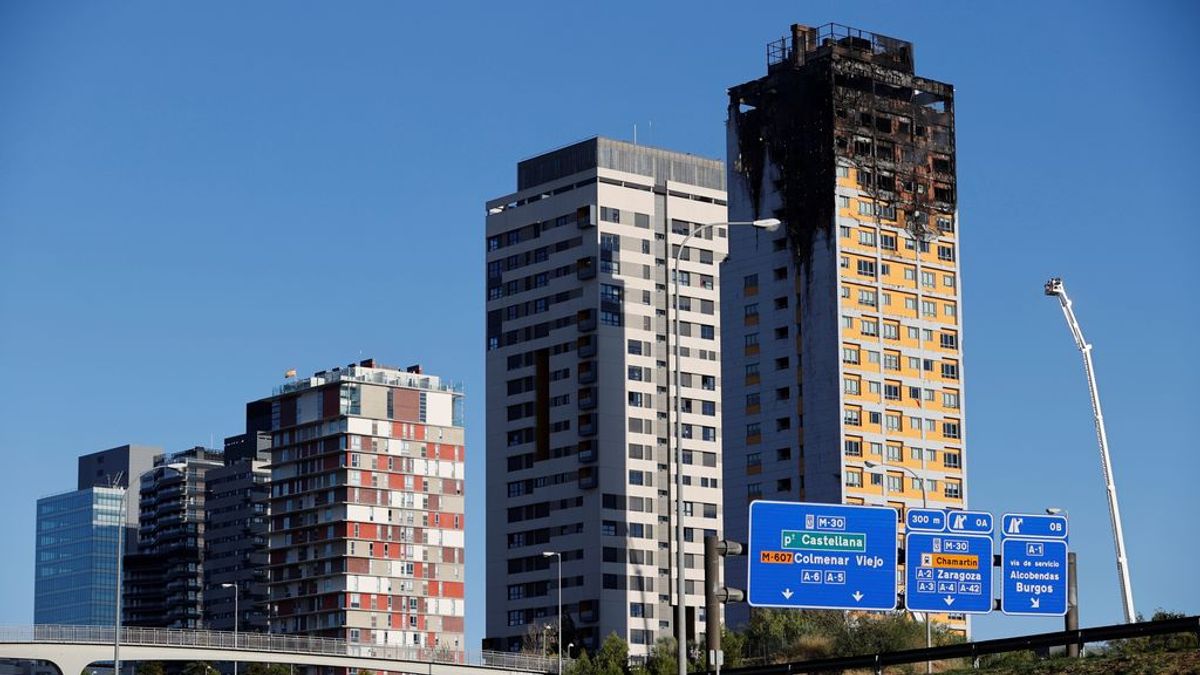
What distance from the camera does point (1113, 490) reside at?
83688 mm

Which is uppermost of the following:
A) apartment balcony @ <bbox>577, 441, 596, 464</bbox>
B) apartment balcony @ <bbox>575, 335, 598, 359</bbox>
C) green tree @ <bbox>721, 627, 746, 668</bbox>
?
apartment balcony @ <bbox>575, 335, 598, 359</bbox>

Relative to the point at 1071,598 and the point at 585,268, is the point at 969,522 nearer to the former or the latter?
the point at 1071,598

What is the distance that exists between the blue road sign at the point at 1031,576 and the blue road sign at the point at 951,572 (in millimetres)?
562

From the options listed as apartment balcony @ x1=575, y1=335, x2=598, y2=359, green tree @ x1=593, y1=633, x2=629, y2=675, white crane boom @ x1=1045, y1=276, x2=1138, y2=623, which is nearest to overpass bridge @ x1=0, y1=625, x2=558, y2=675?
green tree @ x1=593, y1=633, x2=629, y2=675

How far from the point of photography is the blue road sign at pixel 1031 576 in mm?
59406

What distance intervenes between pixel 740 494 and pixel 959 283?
81.8 feet

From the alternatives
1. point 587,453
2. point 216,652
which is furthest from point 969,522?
point 587,453

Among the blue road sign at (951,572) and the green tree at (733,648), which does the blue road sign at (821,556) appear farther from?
the green tree at (733,648)

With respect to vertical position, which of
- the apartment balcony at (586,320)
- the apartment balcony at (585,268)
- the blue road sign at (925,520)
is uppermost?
the apartment balcony at (585,268)

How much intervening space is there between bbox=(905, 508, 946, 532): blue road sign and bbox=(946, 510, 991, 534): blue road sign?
25 cm

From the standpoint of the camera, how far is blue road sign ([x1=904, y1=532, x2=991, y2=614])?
5847cm

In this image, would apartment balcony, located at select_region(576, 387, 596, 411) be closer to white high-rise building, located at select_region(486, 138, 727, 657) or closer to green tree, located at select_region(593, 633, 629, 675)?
white high-rise building, located at select_region(486, 138, 727, 657)

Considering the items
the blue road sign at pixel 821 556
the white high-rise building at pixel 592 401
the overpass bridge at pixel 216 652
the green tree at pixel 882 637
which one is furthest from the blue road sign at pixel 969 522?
the white high-rise building at pixel 592 401

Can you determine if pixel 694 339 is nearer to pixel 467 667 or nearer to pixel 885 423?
pixel 885 423
